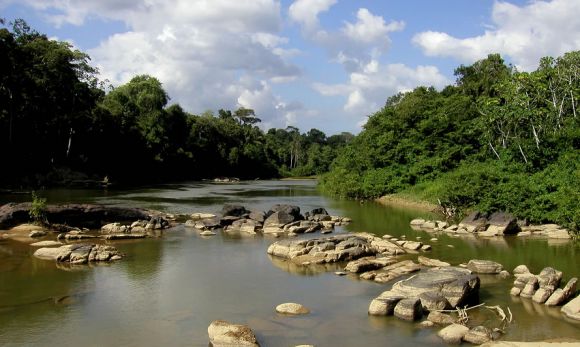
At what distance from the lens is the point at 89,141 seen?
85312 mm

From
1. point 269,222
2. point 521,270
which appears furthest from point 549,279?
point 269,222

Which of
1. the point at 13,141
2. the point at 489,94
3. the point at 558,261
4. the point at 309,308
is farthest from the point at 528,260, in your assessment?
the point at 13,141

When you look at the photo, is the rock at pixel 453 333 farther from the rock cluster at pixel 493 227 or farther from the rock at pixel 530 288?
the rock cluster at pixel 493 227

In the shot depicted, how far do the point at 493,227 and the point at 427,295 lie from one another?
Answer: 61.3 ft

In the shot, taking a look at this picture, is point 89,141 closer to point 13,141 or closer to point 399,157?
point 13,141

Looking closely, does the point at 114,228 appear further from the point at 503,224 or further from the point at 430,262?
the point at 503,224

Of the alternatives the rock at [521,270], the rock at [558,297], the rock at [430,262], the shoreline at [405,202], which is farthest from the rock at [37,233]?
the shoreline at [405,202]

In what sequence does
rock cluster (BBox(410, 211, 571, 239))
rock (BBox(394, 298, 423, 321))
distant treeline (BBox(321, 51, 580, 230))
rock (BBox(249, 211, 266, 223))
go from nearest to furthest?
rock (BBox(394, 298, 423, 321)), rock cluster (BBox(410, 211, 571, 239)), distant treeline (BBox(321, 51, 580, 230)), rock (BBox(249, 211, 266, 223))

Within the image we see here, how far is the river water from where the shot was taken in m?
15.6

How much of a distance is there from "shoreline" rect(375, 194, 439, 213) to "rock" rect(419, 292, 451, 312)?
28.8 m

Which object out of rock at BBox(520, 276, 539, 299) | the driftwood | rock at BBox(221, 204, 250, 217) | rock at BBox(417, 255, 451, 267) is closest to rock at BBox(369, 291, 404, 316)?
rock at BBox(520, 276, 539, 299)

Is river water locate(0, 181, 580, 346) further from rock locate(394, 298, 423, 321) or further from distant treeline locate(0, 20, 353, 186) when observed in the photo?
distant treeline locate(0, 20, 353, 186)

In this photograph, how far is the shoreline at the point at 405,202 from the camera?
157 ft

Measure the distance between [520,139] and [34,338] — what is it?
122 feet
